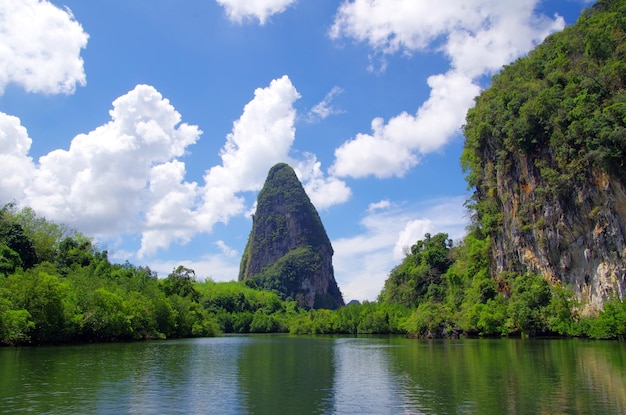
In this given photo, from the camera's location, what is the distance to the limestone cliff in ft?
157

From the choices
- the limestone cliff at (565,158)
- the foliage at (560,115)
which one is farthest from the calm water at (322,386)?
the foliage at (560,115)

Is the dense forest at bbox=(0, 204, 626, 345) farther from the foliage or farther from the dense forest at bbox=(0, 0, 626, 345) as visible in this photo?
the foliage

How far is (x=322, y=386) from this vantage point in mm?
21234

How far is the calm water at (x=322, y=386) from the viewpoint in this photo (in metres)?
16.0

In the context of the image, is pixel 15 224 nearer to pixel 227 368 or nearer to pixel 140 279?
pixel 140 279

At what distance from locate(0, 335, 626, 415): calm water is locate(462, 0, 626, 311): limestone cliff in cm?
2197

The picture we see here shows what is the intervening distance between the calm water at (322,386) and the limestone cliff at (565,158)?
72.1ft

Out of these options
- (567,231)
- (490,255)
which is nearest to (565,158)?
(567,231)

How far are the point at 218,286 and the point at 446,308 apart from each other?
105 meters

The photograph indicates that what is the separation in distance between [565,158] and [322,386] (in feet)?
142

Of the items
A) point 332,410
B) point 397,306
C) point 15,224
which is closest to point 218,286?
point 397,306

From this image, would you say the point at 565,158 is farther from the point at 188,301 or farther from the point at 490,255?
the point at 188,301

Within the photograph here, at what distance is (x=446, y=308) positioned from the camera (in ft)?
231

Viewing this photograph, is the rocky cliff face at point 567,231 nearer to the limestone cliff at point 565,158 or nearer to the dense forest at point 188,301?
the limestone cliff at point 565,158
